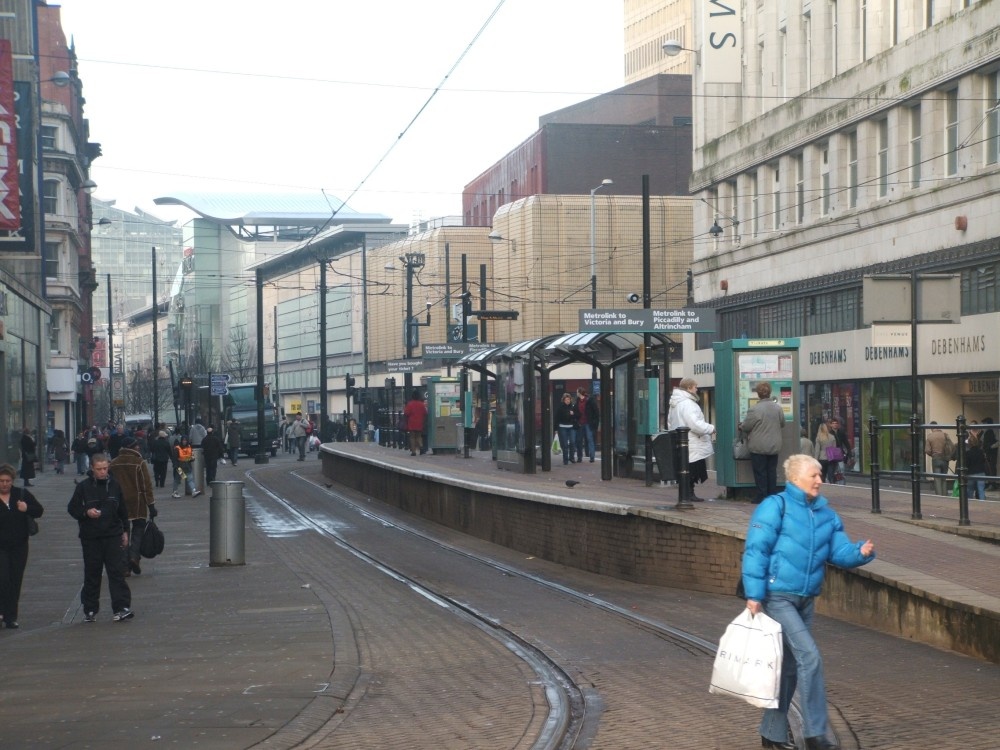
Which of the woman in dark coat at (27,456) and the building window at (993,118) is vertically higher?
the building window at (993,118)

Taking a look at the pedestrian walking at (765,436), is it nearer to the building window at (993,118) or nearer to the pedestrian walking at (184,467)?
the building window at (993,118)

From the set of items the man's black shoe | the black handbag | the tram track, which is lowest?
the tram track

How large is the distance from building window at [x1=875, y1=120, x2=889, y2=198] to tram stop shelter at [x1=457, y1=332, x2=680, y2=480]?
33.0 feet

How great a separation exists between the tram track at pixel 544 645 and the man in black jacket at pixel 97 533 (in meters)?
3.06

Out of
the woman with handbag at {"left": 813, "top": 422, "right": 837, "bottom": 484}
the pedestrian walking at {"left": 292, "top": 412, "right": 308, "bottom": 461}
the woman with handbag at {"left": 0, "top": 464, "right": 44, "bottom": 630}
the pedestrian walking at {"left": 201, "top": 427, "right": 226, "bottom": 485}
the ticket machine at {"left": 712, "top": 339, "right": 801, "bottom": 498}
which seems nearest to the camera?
the woman with handbag at {"left": 0, "top": 464, "right": 44, "bottom": 630}

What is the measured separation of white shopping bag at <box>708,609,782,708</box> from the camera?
22.4ft

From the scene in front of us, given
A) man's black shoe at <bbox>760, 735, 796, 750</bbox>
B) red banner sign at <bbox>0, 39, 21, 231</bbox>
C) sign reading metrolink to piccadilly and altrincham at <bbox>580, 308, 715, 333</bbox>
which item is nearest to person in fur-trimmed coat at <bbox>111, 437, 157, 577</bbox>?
sign reading metrolink to piccadilly and altrincham at <bbox>580, 308, 715, 333</bbox>

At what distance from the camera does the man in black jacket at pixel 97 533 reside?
1349 cm

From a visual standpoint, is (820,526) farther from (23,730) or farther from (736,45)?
(736,45)

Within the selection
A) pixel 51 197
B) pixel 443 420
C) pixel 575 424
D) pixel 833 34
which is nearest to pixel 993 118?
pixel 833 34

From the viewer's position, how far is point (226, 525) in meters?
18.2

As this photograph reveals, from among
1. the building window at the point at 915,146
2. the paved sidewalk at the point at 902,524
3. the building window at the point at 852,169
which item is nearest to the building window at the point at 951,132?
the building window at the point at 915,146

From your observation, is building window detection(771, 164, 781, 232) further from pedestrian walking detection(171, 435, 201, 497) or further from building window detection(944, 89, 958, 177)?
pedestrian walking detection(171, 435, 201, 497)

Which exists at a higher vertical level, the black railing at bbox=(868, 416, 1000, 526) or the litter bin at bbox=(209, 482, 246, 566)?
the black railing at bbox=(868, 416, 1000, 526)
